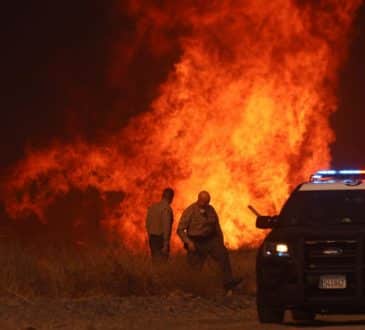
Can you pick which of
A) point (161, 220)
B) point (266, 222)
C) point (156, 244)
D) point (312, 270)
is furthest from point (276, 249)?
point (156, 244)

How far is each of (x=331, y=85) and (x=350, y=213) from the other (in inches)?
670

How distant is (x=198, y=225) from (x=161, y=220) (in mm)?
1216

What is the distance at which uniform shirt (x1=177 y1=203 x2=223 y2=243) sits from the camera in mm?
22625

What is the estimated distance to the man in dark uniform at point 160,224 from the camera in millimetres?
23609

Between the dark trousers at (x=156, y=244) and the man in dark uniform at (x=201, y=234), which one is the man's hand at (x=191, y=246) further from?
the dark trousers at (x=156, y=244)

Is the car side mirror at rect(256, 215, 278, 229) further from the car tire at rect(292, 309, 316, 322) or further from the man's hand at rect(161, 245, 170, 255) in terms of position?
the man's hand at rect(161, 245, 170, 255)

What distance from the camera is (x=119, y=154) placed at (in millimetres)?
36031

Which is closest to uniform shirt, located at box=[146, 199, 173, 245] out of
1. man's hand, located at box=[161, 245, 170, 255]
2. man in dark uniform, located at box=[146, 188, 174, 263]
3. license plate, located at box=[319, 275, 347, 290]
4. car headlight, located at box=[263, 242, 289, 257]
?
man in dark uniform, located at box=[146, 188, 174, 263]

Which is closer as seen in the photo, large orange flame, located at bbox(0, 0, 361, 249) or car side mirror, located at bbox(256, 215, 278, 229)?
car side mirror, located at bbox(256, 215, 278, 229)

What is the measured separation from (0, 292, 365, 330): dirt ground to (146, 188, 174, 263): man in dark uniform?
2.21 meters

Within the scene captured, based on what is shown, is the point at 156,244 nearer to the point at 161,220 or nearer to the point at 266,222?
the point at 161,220

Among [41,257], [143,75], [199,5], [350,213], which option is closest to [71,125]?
[143,75]

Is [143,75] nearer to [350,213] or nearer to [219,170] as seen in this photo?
[219,170]

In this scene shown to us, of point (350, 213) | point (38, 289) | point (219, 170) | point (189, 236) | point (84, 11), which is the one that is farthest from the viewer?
point (84, 11)
